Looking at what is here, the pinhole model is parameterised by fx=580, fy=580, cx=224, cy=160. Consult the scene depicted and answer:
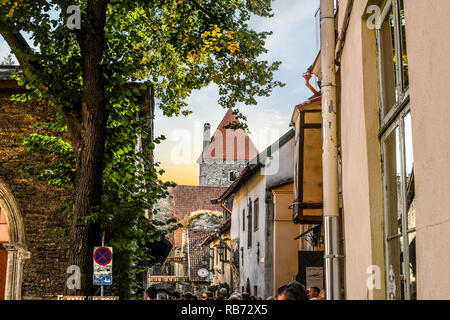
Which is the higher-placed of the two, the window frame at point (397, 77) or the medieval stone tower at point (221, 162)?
the medieval stone tower at point (221, 162)

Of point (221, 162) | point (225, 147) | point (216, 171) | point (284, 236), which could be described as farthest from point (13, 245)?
point (225, 147)

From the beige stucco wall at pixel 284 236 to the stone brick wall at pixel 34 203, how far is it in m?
9.74

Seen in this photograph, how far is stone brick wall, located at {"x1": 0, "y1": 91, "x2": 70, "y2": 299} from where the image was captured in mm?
15164

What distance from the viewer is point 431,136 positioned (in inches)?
124

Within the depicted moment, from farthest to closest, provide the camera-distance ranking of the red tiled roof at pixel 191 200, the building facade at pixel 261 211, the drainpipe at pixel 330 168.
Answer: the red tiled roof at pixel 191 200 < the building facade at pixel 261 211 < the drainpipe at pixel 330 168

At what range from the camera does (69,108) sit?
10484mm

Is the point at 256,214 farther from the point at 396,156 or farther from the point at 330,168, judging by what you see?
the point at 396,156

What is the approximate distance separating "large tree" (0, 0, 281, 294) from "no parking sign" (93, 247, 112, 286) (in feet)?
0.92

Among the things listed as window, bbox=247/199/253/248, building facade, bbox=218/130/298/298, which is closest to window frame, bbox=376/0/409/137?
building facade, bbox=218/130/298/298

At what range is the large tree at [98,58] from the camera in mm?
10188

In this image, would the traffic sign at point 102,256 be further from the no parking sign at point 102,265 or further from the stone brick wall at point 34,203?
the stone brick wall at point 34,203

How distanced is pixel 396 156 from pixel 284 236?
18.5m

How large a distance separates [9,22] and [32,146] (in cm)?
302

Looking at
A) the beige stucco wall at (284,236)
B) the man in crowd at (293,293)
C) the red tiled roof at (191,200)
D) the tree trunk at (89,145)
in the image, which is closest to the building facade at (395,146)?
the man in crowd at (293,293)
